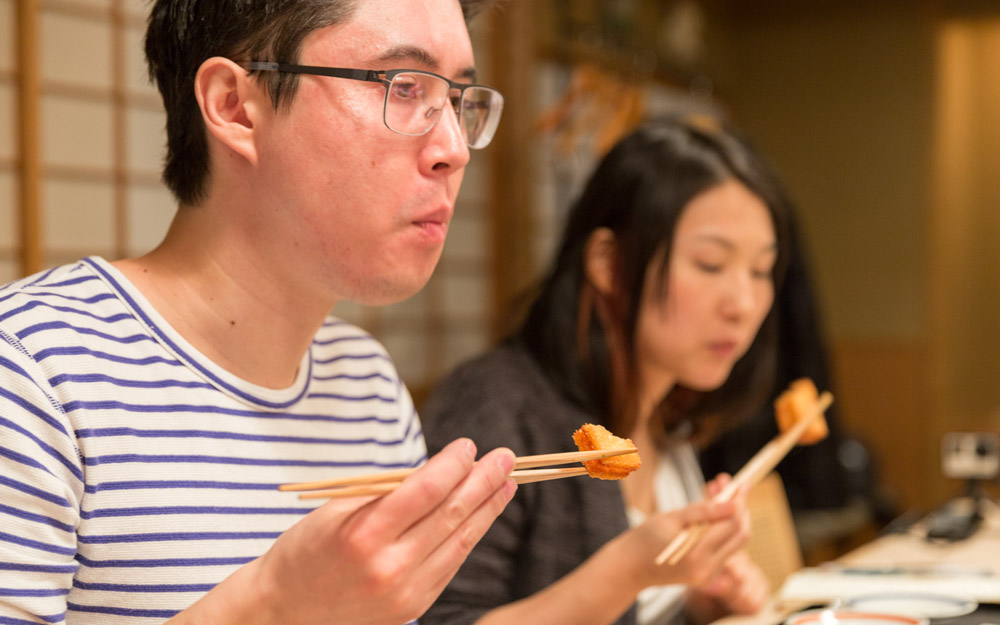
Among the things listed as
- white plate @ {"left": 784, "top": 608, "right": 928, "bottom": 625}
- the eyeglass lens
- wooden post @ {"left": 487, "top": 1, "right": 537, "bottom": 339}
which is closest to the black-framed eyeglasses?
the eyeglass lens

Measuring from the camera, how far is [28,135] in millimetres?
2523

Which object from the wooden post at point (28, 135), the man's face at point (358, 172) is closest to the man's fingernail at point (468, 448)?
the man's face at point (358, 172)

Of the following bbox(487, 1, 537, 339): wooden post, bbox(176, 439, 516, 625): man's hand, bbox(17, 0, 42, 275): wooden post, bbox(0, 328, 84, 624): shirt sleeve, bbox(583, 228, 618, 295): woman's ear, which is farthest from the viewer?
bbox(487, 1, 537, 339): wooden post

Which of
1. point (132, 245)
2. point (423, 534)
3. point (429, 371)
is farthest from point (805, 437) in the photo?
point (429, 371)

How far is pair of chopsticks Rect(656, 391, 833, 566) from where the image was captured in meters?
1.40

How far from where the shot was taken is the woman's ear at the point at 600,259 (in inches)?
77.5

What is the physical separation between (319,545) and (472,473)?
14cm

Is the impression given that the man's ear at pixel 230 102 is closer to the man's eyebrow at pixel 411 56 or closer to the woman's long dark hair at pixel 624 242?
the man's eyebrow at pixel 411 56

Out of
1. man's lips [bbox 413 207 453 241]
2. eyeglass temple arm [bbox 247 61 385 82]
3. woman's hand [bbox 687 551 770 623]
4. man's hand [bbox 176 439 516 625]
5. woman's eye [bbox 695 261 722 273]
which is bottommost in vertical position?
woman's hand [bbox 687 551 770 623]

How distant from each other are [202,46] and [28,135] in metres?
1.66

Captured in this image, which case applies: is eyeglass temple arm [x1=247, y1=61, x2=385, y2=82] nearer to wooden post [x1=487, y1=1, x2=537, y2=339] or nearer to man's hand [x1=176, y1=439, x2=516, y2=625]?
man's hand [x1=176, y1=439, x2=516, y2=625]

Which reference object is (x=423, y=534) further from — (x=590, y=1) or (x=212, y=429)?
(x=590, y=1)

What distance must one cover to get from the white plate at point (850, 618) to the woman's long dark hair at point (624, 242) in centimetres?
55

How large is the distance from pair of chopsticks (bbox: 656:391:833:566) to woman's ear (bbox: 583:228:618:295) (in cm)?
44
